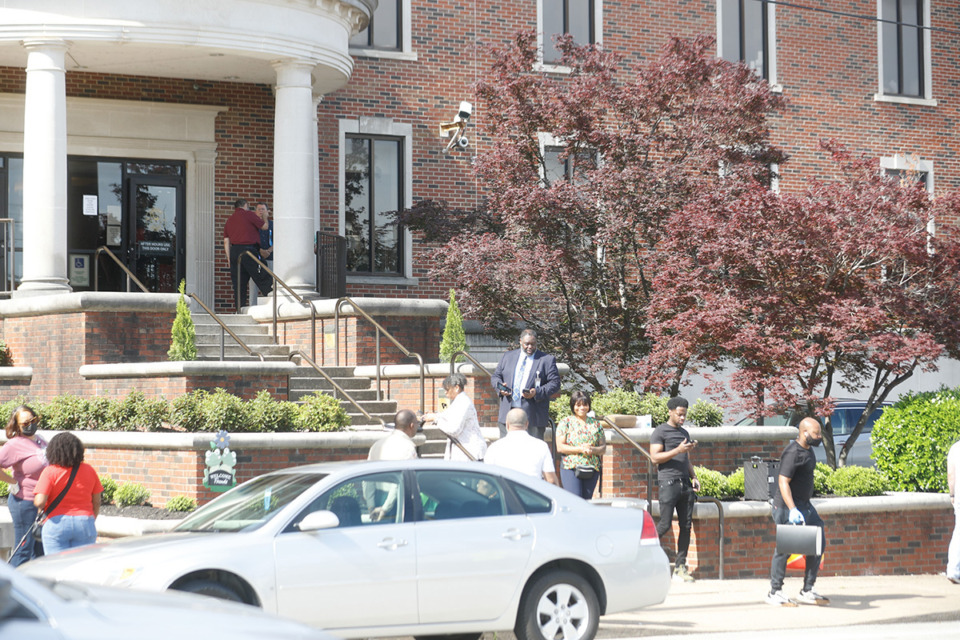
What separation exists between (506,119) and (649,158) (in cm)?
236

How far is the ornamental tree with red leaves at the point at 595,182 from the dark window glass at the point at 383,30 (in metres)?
3.29

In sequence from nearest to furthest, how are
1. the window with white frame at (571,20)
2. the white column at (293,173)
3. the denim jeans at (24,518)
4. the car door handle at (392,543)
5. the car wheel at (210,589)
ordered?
the car wheel at (210,589)
the car door handle at (392,543)
the denim jeans at (24,518)
the white column at (293,173)
the window with white frame at (571,20)

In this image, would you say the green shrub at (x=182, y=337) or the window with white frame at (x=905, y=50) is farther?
the window with white frame at (x=905, y=50)

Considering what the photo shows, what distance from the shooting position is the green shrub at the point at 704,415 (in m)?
15.6

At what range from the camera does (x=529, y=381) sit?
1328 centimetres

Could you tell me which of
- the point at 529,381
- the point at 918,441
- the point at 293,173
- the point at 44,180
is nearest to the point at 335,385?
the point at 529,381

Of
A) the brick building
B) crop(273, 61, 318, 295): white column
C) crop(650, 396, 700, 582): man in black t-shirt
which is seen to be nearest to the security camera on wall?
the brick building

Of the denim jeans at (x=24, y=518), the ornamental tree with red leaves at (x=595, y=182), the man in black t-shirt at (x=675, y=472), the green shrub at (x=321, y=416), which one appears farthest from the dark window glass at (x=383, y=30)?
the denim jeans at (x=24, y=518)

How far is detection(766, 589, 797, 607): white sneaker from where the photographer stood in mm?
11406

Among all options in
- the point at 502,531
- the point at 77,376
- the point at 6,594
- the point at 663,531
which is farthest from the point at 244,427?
the point at 6,594

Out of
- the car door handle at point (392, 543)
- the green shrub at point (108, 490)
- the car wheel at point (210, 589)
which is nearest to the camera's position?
the car wheel at point (210, 589)

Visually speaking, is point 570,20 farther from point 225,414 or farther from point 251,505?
point 251,505

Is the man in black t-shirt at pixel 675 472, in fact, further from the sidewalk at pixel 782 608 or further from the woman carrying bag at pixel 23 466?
the woman carrying bag at pixel 23 466

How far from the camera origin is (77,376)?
15617 millimetres
